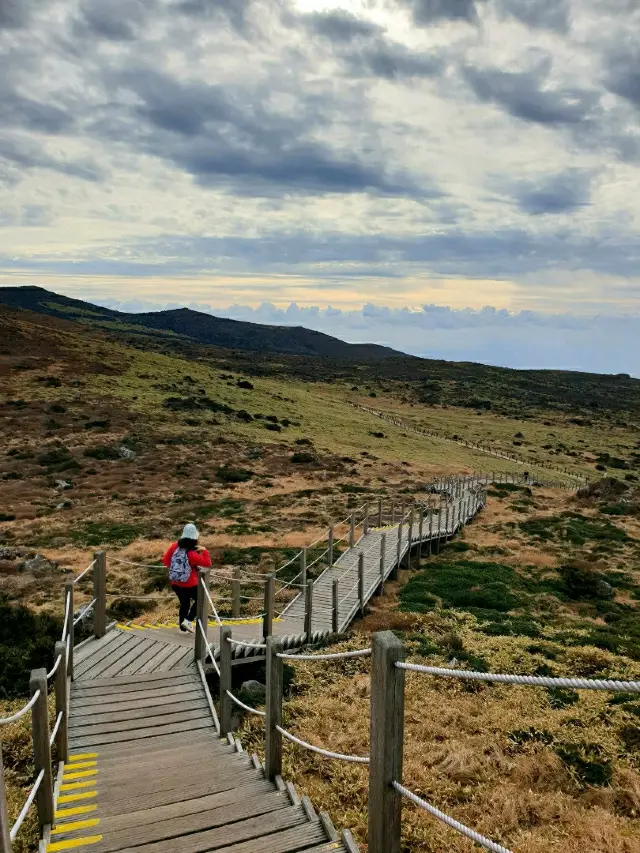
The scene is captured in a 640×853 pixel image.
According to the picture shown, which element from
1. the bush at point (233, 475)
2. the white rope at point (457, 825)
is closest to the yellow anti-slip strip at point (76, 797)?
the white rope at point (457, 825)

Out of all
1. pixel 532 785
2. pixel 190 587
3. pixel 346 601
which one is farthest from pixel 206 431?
pixel 532 785

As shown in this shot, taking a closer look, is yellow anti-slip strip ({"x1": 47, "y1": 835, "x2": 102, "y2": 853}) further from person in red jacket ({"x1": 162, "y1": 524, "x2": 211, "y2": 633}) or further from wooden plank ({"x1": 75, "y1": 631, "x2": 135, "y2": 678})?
person in red jacket ({"x1": 162, "y1": 524, "x2": 211, "y2": 633})

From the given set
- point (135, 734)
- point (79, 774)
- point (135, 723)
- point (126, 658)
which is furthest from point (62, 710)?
point (126, 658)

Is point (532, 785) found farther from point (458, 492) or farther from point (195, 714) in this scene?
point (458, 492)

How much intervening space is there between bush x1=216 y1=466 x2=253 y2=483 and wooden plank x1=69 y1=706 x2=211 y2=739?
85.6ft

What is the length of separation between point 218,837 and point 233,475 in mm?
29852

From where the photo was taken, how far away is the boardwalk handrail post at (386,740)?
3568 mm

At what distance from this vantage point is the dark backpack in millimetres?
10031

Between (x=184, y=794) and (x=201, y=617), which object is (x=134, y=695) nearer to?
(x=201, y=617)

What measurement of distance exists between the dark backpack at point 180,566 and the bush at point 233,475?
77.1ft

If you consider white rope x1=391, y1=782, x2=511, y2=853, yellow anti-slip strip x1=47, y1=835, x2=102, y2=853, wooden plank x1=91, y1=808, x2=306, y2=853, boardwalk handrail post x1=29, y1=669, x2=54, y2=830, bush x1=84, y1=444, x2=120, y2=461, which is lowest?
bush x1=84, y1=444, x2=120, y2=461

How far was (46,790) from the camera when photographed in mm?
4855

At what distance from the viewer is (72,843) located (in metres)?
4.59

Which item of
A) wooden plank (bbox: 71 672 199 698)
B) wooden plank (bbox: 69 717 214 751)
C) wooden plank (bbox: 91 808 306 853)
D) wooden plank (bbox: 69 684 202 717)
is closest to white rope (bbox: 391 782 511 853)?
wooden plank (bbox: 91 808 306 853)
